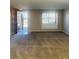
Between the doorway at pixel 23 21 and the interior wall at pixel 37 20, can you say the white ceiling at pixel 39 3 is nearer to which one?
the doorway at pixel 23 21

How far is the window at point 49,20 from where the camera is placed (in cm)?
1598

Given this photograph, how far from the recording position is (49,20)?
53.3 ft

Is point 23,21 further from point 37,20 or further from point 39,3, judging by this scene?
point 39,3

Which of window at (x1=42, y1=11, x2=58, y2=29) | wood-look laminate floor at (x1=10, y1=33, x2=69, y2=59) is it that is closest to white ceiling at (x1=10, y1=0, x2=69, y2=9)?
wood-look laminate floor at (x1=10, y1=33, x2=69, y2=59)

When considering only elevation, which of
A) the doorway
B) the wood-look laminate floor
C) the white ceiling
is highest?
the white ceiling

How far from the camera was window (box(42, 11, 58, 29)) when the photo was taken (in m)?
16.0

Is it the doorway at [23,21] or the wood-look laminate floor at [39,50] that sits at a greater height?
the doorway at [23,21]

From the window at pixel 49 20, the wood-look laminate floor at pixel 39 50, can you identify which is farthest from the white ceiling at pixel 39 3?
the window at pixel 49 20

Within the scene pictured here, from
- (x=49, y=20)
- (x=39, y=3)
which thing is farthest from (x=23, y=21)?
(x=39, y=3)

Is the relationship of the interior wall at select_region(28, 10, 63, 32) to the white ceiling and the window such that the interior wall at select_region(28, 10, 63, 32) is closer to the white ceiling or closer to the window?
the window

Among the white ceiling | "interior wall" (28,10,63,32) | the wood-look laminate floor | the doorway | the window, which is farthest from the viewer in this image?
the window
